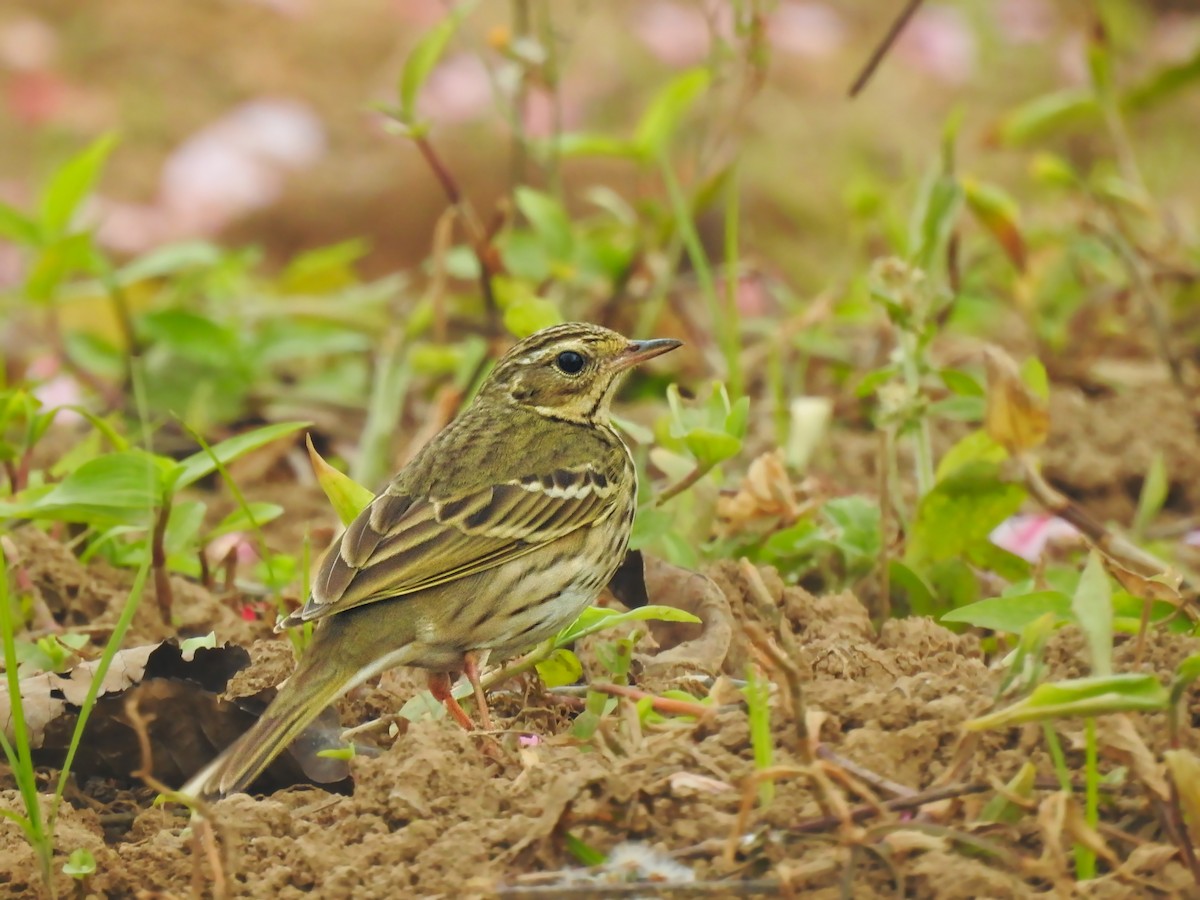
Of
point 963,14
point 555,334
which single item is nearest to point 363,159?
point 963,14

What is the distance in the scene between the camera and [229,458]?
13.3 feet

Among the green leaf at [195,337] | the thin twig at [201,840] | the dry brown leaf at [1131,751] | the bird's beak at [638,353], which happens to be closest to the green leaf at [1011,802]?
the dry brown leaf at [1131,751]

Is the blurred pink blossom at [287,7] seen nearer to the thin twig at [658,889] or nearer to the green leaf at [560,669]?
the green leaf at [560,669]

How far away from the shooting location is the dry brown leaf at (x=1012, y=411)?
137 inches

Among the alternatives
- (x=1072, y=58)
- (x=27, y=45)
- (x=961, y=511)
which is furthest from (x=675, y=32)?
(x=961, y=511)

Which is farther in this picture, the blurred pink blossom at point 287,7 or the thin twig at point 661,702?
the blurred pink blossom at point 287,7

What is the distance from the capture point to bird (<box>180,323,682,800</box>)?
365 centimetres

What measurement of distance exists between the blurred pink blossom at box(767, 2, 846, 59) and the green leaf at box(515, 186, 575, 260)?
20.6ft

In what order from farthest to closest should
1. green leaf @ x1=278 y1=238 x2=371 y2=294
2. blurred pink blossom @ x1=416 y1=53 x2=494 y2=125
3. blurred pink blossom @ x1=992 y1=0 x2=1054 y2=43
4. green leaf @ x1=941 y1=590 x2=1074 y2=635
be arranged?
blurred pink blossom @ x1=992 y1=0 x2=1054 y2=43
blurred pink blossom @ x1=416 y1=53 x2=494 y2=125
green leaf @ x1=278 y1=238 x2=371 y2=294
green leaf @ x1=941 y1=590 x2=1074 y2=635

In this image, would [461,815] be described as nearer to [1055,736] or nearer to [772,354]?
[1055,736]

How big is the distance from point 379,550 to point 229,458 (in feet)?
1.40

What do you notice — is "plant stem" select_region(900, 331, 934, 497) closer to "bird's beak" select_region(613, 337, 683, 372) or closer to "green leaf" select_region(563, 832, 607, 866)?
"bird's beak" select_region(613, 337, 683, 372)

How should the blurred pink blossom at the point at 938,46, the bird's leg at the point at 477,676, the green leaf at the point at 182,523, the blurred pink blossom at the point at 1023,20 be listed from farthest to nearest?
the blurred pink blossom at the point at 1023,20 < the blurred pink blossom at the point at 938,46 < the green leaf at the point at 182,523 < the bird's leg at the point at 477,676

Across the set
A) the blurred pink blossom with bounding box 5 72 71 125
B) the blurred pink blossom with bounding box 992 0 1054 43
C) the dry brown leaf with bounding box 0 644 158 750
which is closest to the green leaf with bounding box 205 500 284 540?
the dry brown leaf with bounding box 0 644 158 750
